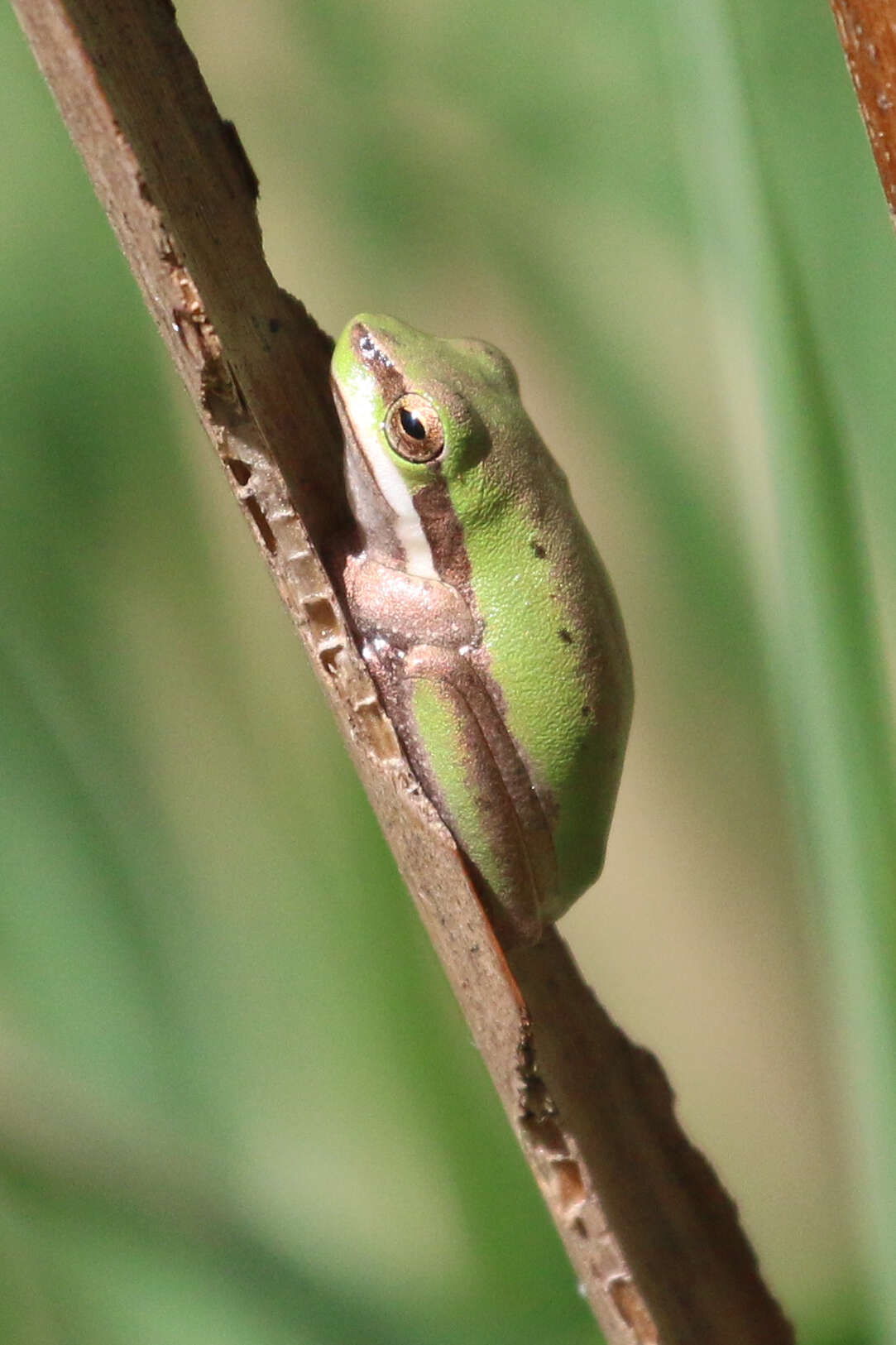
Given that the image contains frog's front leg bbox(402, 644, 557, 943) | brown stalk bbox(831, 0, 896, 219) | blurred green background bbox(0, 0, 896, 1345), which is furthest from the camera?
frog's front leg bbox(402, 644, 557, 943)

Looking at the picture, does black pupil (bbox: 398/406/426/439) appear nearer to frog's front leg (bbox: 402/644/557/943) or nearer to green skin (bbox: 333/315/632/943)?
green skin (bbox: 333/315/632/943)

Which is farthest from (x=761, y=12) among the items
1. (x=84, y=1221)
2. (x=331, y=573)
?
(x=84, y=1221)

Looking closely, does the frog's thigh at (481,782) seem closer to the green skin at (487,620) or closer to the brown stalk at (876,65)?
the green skin at (487,620)

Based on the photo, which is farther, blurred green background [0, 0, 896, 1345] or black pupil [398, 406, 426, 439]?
black pupil [398, 406, 426, 439]

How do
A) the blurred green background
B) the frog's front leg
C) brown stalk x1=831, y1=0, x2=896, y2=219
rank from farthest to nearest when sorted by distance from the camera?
1. the frog's front leg
2. the blurred green background
3. brown stalk x1=831, y1=0, x2=896, y2=219

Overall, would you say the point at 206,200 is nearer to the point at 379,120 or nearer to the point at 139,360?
the point at 139,360

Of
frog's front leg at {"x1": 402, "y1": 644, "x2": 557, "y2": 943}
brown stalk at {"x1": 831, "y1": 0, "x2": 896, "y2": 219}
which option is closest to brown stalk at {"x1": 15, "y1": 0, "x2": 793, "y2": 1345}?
frog's front leg at {"x1": 402, "y1": 644, "x2": 557, "y2": 943}

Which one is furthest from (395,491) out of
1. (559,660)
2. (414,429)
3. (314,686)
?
(314,686)

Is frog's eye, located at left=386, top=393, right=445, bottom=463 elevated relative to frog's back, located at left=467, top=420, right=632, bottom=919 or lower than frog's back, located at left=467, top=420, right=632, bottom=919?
elevated

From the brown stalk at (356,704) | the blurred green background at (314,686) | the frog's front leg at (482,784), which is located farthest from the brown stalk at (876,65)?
the frog's front leg at (482,784)
